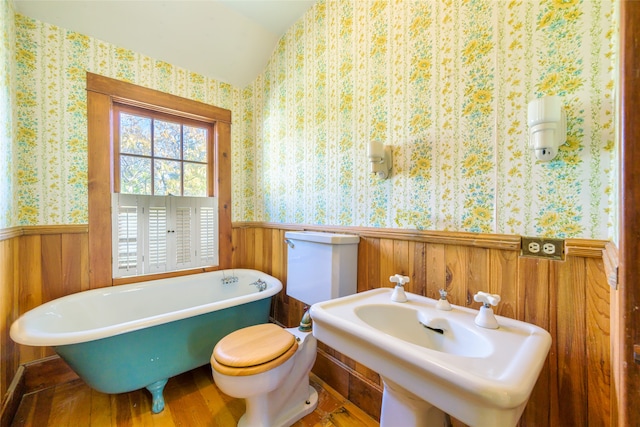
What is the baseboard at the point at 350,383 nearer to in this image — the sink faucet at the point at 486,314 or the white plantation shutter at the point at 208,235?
the sink faucet at the point at 486,314

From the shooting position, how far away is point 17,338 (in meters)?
1.11

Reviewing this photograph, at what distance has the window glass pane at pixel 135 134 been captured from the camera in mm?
2006

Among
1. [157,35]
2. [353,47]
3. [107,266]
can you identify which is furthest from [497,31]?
[107,266]

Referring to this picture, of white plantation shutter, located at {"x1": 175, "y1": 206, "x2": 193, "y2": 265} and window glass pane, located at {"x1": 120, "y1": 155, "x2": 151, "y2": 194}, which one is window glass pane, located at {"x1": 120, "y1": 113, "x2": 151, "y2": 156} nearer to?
window glass pane, located at {"x1": 120, "y1": 155, "x2": 151, "y2": 194}

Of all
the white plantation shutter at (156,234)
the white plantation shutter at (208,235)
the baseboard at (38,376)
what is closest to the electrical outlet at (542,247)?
the white plantation shutter at (208,235)

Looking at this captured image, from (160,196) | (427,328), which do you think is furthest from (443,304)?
(160,196)

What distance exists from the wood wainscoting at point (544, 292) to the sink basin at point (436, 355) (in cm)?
13

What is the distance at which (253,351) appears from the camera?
1.18 meters

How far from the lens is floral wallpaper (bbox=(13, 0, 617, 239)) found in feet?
2.69

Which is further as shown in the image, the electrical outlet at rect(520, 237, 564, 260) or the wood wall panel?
the wood wall panel

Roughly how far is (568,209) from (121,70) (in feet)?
9.17

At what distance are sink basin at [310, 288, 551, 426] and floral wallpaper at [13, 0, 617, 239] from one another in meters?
0.39

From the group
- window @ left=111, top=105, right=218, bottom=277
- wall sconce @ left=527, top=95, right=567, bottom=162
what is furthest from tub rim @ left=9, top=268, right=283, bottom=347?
wall sconce @ left=527, top=95, right=567, bottom=162

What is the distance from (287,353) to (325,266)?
0.48 meters
